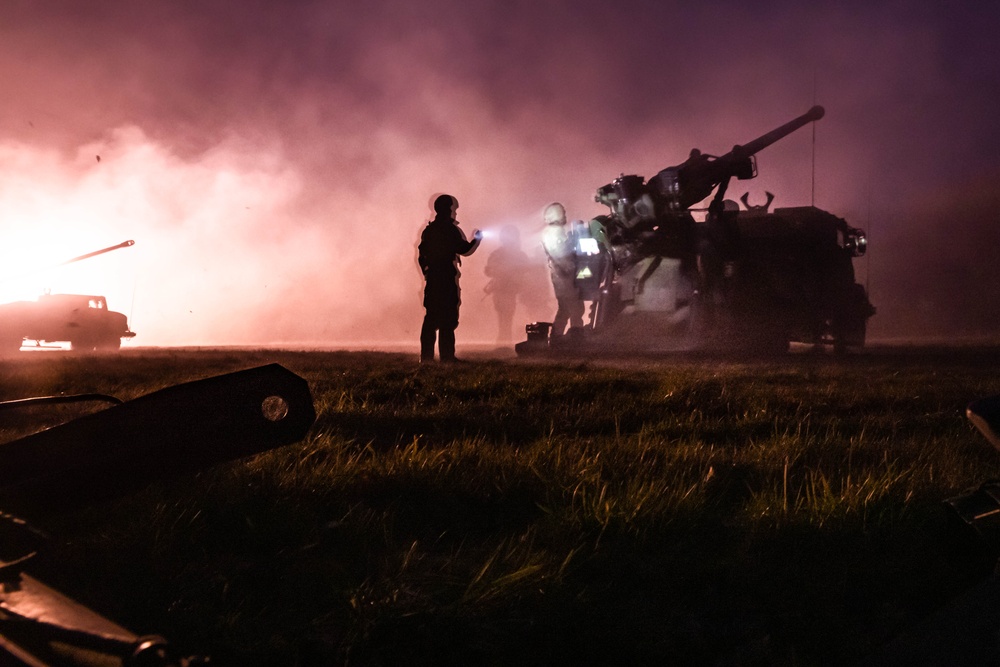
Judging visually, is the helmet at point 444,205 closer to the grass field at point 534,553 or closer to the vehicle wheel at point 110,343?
the grass field at point 534,553

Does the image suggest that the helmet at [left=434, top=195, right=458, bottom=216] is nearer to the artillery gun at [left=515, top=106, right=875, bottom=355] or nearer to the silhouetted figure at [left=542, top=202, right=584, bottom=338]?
the artillery gun at [left=515, top=106, right=875, bottom=355]

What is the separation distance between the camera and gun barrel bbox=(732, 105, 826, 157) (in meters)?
11.0

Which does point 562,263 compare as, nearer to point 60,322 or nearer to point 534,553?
point 534,553

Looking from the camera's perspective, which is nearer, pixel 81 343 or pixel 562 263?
pixel 562 263

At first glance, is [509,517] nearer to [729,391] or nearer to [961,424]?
[961,424]

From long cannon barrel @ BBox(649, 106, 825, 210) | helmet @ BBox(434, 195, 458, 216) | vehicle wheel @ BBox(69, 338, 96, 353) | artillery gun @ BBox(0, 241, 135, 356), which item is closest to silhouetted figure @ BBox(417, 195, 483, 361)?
helmet @ BBox(434, 195, 458, 216)

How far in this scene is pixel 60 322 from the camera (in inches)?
698

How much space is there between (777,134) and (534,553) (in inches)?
456

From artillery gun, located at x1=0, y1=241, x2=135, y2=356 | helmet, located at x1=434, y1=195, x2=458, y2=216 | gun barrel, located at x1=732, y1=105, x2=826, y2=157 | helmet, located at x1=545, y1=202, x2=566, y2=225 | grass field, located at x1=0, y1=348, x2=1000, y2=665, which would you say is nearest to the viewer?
grass field, located at x1=0, y1=348, x2=1000, y2=665

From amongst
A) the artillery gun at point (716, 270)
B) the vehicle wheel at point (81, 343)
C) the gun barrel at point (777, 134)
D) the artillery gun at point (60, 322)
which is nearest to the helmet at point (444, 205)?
the artillery gun at point (716, 270)

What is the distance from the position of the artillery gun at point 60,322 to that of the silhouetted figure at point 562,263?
11875 millimetres

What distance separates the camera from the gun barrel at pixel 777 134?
11.0 meters

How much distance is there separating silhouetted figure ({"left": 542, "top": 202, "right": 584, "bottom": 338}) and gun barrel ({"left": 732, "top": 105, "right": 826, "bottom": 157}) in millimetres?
4252

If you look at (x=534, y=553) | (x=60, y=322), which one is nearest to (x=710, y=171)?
(x=534, y=553)
